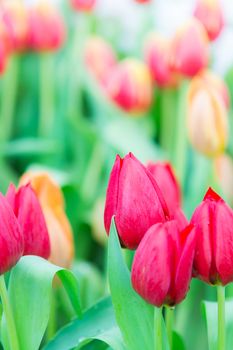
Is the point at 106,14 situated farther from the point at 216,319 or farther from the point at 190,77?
the point at 216,319

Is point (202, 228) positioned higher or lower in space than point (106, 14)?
lower

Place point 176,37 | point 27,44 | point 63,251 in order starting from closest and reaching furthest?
point 63,251, point 176,37, point 27,44

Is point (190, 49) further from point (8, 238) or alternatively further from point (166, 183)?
point (8, 238)

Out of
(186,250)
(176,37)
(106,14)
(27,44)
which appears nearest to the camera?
(186,250)

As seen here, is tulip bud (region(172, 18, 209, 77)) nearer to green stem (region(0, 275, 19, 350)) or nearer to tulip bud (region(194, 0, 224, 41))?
tulip bud (region(194, 0, 224, 41))

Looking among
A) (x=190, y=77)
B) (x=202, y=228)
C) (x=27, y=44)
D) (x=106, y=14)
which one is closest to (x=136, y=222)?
(x=202, y=228)

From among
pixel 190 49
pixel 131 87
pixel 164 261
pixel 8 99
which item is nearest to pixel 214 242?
A: pixel 164 261

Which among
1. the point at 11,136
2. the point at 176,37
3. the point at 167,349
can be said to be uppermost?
the point at 176,37
